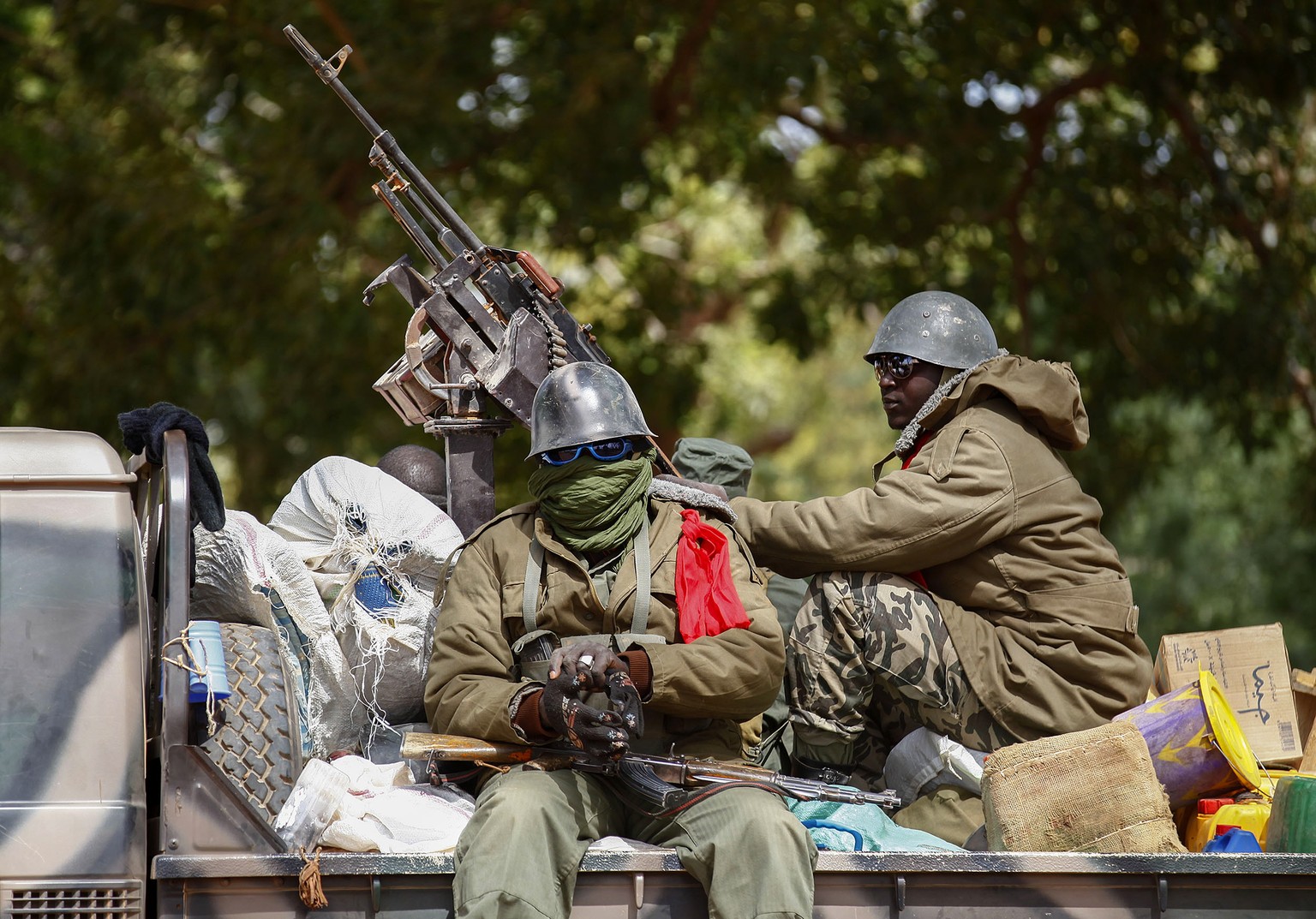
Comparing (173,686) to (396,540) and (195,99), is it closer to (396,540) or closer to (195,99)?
(396,540)

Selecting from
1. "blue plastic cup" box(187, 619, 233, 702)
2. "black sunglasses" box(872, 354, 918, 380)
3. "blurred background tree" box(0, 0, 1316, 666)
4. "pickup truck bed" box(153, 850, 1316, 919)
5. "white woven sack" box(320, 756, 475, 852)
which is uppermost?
"blurred background tree" box(0, 0, 1316, 666)

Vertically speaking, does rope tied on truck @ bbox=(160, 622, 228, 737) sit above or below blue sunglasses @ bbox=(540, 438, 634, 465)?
below

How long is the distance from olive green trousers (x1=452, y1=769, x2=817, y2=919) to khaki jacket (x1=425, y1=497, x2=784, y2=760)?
0.26 m

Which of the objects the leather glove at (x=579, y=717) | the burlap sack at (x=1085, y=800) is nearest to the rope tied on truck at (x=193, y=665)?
the leather glove at (x=579, y=717)

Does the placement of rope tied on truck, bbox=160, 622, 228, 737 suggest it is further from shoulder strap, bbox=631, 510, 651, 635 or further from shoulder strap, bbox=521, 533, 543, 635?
shoulder strap, bbox=631, 510, 651, 635

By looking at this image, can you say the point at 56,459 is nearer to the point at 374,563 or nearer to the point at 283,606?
the point at 283,606

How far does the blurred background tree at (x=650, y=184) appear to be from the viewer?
998 cm

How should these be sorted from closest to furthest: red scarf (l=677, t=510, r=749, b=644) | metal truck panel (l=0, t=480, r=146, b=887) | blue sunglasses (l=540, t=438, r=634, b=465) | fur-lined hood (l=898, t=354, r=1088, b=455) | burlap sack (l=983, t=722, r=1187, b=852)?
1. metal truck panel (l=0, t=480, r=146, b=887)
2. burlap sack (l=983, t=722, r=1187, b=852)
3. red scarf (l=677, t=510, r=749, b=644)
4. blue sunglasses (l=540, t=438, r=634, b=465)
5. fur-lined hood (l=898, t=354, r=1088, b=455)

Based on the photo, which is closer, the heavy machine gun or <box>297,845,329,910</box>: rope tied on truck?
<box>297,845,329,910</box>: rope tied on truck

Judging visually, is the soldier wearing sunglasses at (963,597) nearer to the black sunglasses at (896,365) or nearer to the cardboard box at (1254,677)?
the black sunglasses at (896,365)

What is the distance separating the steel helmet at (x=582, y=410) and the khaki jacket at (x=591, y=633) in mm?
257

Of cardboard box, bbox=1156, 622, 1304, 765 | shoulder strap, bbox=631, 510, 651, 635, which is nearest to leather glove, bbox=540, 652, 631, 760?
shoulder strap, bbox=631, 510, 651, 635

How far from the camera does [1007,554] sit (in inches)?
168

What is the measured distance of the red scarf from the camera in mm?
3824
